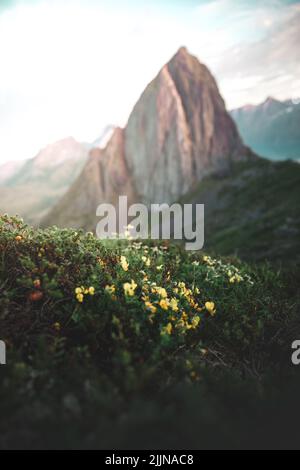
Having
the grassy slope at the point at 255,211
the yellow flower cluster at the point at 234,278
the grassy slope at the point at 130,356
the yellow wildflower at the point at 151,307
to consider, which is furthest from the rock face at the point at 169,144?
the yellow wildflower at the point at 151,307

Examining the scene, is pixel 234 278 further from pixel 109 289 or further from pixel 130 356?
pixel 130 356

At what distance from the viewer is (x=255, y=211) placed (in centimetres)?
3819

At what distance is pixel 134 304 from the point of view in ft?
11.5

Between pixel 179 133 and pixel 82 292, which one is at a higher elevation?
pixel 179 133

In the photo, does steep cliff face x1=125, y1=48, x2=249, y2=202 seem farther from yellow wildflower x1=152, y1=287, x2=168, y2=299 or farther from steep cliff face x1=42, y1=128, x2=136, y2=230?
yellow wildflower x1=152, y1=287, x2=168, y2=299

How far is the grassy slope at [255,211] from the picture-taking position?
22789mm

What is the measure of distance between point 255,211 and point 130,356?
37590mm

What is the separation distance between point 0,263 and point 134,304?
1515 millimetres

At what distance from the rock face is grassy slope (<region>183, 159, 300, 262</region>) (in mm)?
5630

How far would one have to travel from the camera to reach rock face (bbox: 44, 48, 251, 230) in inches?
2400

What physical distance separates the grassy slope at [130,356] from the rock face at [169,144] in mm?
55686

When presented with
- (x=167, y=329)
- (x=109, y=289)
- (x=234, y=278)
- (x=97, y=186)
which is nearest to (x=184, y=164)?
(x=97, y=186)

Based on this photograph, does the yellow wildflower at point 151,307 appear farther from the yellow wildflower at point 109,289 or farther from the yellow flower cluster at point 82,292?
the yellow flower cluster at point 82,292
